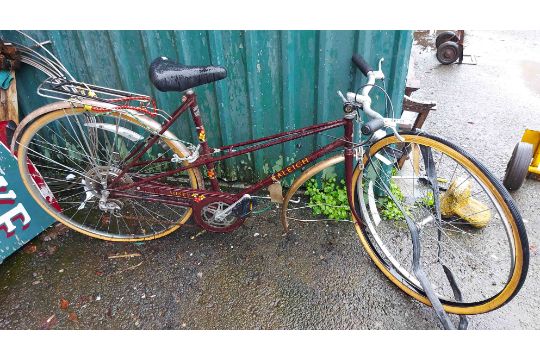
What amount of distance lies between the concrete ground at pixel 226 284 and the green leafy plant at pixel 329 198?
13 cm

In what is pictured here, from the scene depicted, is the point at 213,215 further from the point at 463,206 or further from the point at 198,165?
the point at 463,206

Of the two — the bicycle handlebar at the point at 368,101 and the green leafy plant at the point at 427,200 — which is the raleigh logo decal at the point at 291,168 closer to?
the bicycle handlebar at the point at 368,101

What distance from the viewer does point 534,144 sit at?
367cm

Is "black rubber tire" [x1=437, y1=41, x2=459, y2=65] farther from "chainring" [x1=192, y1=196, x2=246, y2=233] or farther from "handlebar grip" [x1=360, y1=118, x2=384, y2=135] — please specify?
"chainring" [x1=192, y1=196, x2=246, y2=233]

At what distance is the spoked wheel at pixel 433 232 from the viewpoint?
2.49 meters

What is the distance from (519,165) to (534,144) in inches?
18.2

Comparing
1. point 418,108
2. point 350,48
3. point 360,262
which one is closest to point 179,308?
point 360,262

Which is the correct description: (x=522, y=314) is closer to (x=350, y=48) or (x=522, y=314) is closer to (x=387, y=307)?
(x=387, y=307)

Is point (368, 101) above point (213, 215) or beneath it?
above

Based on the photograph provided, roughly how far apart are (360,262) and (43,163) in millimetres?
3470

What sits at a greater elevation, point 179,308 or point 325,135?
point 325,135

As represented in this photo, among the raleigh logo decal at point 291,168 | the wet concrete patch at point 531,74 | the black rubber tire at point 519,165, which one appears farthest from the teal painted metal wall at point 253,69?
the wet concrete patch at point 531,74

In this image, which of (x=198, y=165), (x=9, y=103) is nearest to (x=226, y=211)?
(x=198, y=165)

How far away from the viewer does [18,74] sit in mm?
3533
